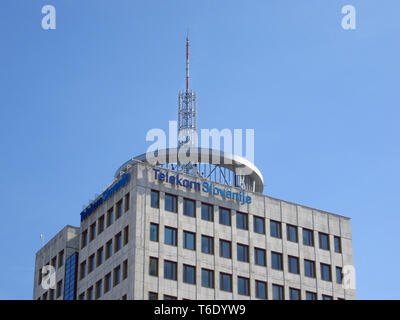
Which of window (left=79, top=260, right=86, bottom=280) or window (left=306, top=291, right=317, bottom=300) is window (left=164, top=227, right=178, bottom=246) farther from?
window (left=306, top=291, right=317, bottom=300)

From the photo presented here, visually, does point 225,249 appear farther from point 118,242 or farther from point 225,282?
point 118,242

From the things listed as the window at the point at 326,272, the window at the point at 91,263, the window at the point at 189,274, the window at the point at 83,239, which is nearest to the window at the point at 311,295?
the window at the point at 326,272

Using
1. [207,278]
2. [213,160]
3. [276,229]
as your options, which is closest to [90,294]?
[207,278]

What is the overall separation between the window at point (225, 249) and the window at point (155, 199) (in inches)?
357

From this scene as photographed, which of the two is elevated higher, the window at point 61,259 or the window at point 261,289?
the window at point 61,259

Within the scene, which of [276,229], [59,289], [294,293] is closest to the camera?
[294,293]

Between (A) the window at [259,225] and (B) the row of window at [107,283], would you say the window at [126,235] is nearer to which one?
(B) the row of window at [107,283]

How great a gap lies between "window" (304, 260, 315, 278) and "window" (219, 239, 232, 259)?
11.3 meters

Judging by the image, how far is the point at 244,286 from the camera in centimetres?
10875

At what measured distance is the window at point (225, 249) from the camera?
108875mm

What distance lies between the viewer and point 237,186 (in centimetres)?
11862

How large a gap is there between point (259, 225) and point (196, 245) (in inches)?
416
